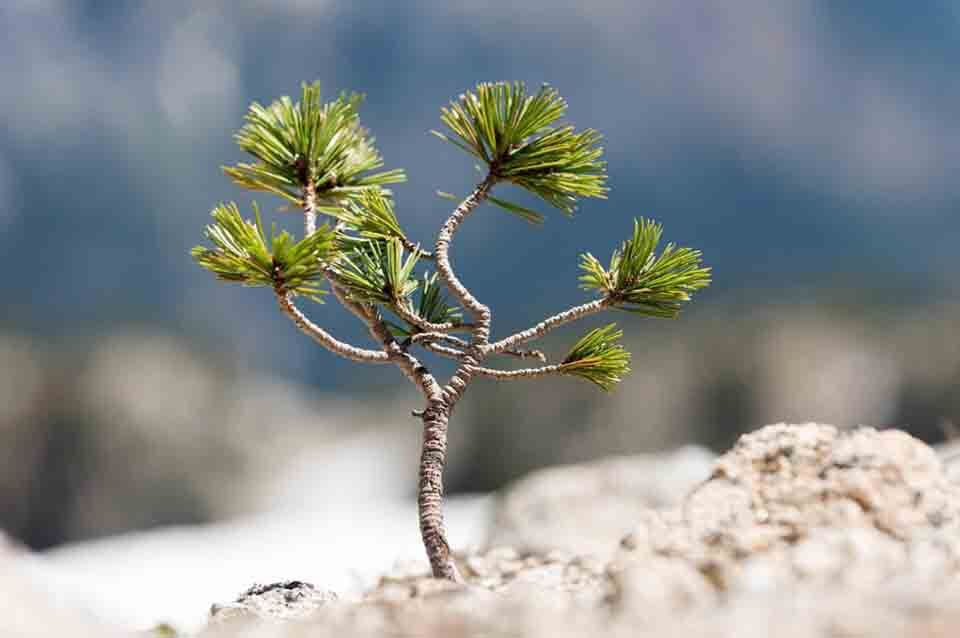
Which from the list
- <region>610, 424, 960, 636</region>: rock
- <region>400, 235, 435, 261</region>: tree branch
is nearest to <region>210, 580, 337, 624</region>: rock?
<region>400, 235, 435, 261</region>: tree branch

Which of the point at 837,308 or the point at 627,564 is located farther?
the point at 837,308

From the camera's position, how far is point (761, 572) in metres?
0.85

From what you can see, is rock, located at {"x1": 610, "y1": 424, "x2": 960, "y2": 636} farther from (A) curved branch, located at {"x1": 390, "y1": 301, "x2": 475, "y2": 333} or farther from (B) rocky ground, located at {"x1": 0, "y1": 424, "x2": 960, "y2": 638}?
(A) curved branch, located at {"x1": 390, "y1": 301, "x2": 475, "y2": 333}

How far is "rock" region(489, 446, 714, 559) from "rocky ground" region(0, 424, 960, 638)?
7.40ft

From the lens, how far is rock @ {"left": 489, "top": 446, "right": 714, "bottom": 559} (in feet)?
11.5

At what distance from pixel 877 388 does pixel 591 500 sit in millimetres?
1917

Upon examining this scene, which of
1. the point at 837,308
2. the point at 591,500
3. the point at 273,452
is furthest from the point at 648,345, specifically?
the point at 273,452

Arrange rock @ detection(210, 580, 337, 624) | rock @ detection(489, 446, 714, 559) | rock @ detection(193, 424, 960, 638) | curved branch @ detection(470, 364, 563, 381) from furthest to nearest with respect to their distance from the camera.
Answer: rock @ detection(489, 446, 714, 559)
curved branch @ detection(470, 364, 563, 381)
rock @ detection(210, 580, 337, 624)
rock @ detection(193, 424, 960, 638)

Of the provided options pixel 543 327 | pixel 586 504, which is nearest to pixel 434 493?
pixel 543 327

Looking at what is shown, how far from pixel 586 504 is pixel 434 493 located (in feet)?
7.38

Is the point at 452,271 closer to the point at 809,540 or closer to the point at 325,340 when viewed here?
the point at 325,340

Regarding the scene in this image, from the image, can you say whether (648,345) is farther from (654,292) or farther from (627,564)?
(627,564)

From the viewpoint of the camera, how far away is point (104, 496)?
4.68 m

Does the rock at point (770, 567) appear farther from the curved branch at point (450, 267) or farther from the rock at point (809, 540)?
the curved branch at point (450, 267)
